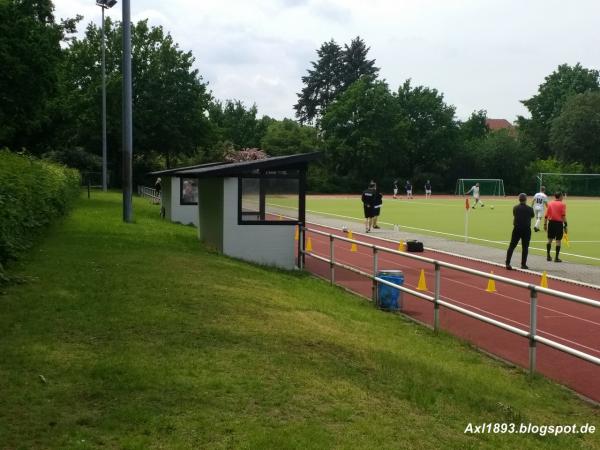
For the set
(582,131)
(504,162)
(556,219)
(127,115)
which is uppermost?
(582,131)

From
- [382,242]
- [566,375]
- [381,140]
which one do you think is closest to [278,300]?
[566,375]

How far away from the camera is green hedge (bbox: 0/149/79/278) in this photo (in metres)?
11.3

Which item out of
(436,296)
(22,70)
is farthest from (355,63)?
(436,296)

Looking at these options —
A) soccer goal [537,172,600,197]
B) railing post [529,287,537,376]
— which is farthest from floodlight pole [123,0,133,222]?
soccer goal [537,172,600,197]

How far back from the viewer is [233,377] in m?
6.36

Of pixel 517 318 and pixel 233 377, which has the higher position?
pixel 233 377

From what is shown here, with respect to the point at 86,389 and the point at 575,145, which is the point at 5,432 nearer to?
the point at 86,389

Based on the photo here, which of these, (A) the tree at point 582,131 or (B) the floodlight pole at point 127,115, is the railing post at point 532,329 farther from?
(A) the tree at point 582,131

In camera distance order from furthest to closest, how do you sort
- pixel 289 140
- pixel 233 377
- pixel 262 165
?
1. pixel 289 140
2. pixel 262 165
3. pixel 233 377

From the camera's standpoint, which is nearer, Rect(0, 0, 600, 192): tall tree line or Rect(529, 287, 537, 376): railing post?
Rect(529, 287, 537, 376): railing post

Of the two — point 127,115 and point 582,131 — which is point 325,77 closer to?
point 582,131

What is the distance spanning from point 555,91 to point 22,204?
105 m

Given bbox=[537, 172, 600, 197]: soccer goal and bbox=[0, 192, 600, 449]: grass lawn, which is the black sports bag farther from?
bbox=[537, 172, 600, 197]: soccer goal

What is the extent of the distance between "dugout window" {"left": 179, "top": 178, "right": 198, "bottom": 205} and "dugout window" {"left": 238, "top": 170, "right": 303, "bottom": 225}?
11432 mm
